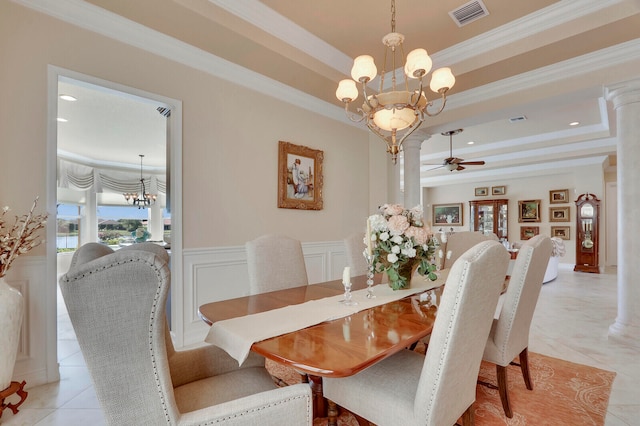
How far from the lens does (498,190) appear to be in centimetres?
910

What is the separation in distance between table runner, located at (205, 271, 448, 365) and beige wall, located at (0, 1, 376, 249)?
64.8 inches

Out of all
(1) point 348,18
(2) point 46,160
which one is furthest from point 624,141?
(2) point 46,160

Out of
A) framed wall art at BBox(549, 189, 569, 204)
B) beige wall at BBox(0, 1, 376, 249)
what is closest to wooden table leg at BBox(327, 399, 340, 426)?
beige wall at BBox(0, 1, 376, 249)

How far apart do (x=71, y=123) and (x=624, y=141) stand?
6.81 meters

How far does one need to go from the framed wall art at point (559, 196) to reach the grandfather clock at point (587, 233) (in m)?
0.43

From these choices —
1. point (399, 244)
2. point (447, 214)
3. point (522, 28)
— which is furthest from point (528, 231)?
point (399, 244)

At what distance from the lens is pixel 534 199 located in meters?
8.48

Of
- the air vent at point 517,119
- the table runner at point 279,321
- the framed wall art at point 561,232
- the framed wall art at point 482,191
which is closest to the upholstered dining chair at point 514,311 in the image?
the table runner at point 279,321

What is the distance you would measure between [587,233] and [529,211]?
1.39 m

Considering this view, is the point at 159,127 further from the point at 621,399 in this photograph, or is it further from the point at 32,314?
the point at 621,399

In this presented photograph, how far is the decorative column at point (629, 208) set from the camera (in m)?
2.99

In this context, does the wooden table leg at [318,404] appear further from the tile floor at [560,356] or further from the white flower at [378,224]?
the tile floor at [560,356]

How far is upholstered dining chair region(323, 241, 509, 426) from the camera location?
1006 millimetres

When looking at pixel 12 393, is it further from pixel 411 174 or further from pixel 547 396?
pixel 411 174
